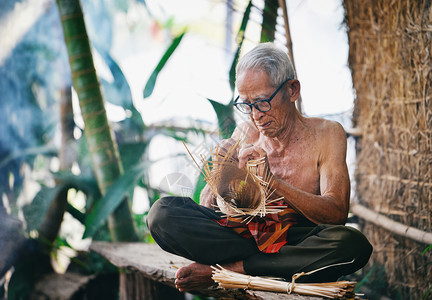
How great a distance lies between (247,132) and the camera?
1.45m

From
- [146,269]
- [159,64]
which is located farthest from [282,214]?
[159,64]

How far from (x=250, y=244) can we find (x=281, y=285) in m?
0.19

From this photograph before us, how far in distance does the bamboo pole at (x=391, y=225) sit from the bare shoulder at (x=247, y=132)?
1007 mm

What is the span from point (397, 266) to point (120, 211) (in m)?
1.62

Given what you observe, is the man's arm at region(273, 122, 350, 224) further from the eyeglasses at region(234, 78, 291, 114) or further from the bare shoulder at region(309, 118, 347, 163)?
the eyeglasses at region(234, 78, 291, 114)

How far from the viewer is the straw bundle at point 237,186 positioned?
1.24 metres

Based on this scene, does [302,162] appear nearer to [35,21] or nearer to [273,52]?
[273,52]

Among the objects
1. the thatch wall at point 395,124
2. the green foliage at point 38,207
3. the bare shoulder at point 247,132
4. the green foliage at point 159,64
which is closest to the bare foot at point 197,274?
the bare shoulder at point 247,132

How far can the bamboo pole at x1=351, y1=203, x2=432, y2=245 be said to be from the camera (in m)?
1.92

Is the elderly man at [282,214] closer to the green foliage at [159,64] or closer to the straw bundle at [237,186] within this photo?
the straw bundle at [237,186]

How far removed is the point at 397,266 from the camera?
222 centimetres

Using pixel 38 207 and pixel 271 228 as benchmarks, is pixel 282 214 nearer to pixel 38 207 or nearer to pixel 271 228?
pixel 271 228

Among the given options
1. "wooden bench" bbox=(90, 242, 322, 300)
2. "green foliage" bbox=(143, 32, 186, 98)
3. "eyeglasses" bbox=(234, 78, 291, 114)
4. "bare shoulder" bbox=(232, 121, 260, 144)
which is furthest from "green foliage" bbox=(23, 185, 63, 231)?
"eyeglasses" bbox=(234, 78, 291, 114)

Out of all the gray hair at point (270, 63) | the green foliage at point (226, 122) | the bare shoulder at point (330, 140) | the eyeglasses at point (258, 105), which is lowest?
the bare shoulder at point (330, 140)
